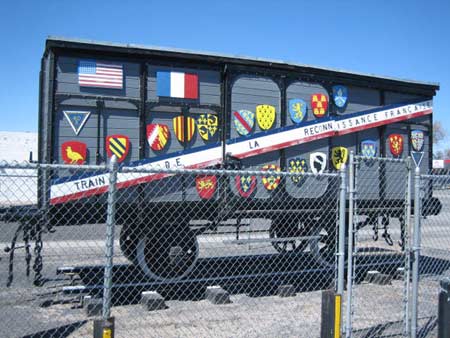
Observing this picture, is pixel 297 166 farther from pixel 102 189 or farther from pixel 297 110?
pixel 102 189

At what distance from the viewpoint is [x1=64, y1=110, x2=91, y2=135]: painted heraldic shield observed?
7.02m

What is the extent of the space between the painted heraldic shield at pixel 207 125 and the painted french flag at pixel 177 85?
1.23ft

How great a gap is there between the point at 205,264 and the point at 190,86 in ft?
13.8

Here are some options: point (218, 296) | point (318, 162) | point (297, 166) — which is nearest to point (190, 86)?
point (297, 166)

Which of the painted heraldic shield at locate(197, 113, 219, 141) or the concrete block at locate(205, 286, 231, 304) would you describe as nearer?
the concrete block at locate(205, 286, 231, 304)

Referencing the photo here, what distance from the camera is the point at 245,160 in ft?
26.2

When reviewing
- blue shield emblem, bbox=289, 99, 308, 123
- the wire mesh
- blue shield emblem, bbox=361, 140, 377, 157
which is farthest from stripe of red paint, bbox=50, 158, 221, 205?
the wire mesh

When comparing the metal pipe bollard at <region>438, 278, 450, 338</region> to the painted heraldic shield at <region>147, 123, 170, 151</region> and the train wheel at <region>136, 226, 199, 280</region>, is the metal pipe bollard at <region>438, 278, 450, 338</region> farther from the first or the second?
the painted heraldic shield at <region>147, 123, 170, 151</region>

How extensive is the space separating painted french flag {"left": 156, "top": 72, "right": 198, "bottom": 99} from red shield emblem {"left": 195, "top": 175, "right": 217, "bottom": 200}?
136 centimetres

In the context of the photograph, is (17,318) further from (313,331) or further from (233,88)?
(233,88)

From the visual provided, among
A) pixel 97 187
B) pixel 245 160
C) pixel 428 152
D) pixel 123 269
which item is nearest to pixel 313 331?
pixel 245 160

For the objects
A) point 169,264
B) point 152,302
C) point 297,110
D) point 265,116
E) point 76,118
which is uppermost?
point 297,110

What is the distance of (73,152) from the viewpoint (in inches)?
275

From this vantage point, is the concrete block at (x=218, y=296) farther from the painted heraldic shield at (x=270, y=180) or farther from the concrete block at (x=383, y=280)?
the concrete block at (x=383, y=280)
